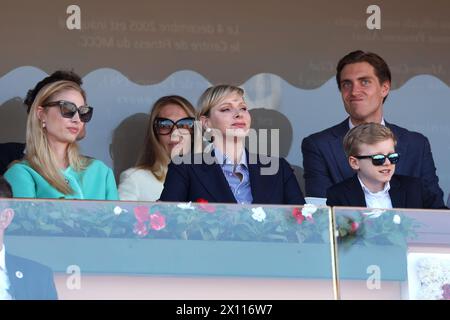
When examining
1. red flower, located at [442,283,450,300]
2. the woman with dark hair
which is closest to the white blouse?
the woman with dark hair

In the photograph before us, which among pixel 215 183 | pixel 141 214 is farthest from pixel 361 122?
pixel 141 214

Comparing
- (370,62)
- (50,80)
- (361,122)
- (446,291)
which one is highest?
(370,62)

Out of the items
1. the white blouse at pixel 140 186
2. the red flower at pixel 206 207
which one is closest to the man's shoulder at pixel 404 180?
the white blouse at pixel 140 186

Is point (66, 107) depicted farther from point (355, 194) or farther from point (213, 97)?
point (355, 194)

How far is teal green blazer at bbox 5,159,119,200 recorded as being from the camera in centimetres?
557

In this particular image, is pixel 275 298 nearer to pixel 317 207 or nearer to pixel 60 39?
pixel 317 207

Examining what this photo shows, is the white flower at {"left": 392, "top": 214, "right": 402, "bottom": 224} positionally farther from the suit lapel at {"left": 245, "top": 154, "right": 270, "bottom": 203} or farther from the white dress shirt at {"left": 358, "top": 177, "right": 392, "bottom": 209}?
the white dress shirt at {"left": 358, "top": 177, "right": 392, "bottom": 209}

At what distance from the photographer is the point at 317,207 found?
4902 mm

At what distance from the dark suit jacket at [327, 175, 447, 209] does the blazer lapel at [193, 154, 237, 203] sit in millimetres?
722

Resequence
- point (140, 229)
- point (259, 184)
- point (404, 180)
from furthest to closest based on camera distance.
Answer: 1. point (404, 180)
2. point (259, 184)
3. point (140, 229)

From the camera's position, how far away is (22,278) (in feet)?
15.1

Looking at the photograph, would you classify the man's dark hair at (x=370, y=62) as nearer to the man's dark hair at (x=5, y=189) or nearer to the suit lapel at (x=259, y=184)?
the suit lapel at (x=259, y=184)

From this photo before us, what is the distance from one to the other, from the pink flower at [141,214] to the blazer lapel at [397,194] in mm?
1603

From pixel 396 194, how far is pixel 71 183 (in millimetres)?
1746
